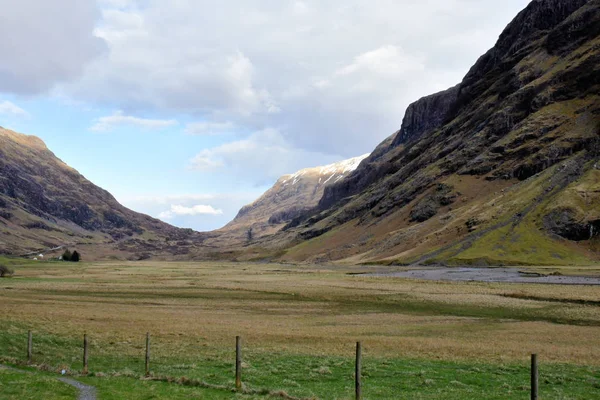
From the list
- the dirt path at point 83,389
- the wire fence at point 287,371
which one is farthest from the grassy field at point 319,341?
the dirt path at point 83,389

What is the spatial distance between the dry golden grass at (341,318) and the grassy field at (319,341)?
18cm

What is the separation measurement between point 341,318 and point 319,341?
49.9 ft

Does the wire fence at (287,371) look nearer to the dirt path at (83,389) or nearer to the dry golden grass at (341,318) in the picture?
the dirt path at (83,389)

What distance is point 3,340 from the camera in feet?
113

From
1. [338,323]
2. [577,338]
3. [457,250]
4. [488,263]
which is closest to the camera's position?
[577,338]

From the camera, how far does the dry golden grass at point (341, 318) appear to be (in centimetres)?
3706

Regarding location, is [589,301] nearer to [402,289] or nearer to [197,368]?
[402,289]

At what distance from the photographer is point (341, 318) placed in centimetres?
5397

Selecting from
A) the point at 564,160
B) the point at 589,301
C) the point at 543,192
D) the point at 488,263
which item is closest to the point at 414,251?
the point at 488,263

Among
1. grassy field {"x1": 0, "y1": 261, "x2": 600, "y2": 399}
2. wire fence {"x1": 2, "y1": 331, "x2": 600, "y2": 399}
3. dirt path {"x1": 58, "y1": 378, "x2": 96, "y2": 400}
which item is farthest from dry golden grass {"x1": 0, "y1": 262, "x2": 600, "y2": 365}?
dirt path {"x1": 58, "y1": 378, "x2": 96, "y2": 400}

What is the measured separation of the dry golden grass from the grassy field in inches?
7.3

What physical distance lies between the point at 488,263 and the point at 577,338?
110724 mm

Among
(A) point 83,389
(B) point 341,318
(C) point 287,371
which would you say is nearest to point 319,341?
(C) point 287,371

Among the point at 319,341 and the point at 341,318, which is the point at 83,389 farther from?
the point at 341,318
